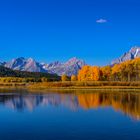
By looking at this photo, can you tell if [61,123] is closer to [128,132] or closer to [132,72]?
[128,132]

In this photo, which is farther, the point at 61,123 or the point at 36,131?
the point at 61,123

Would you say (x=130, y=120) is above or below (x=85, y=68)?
below

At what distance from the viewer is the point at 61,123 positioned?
36062mm

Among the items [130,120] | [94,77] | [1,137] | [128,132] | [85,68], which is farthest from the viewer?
[85,68]

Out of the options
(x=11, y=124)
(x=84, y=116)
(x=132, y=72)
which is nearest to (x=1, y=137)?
(x=11, y=124)

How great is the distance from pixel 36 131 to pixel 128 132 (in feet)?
26.4

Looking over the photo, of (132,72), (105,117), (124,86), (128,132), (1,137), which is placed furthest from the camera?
(132,72)

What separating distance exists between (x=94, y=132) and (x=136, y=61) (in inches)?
5288

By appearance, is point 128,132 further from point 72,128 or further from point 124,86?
point 124,86

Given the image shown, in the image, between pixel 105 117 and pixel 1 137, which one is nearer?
pixel 1 137

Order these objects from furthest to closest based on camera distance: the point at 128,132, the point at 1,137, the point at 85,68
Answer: the point at 85,68 → the point at 128,132 → the point at 1,137

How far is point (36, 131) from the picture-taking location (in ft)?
102

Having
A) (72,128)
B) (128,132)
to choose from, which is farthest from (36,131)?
(128,132)

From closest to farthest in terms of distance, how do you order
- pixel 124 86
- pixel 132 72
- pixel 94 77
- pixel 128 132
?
pixel 128 132 < pixel 124 86 < pixel 132 72 < pixel 94 77
